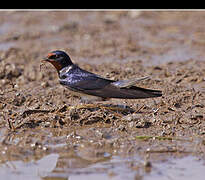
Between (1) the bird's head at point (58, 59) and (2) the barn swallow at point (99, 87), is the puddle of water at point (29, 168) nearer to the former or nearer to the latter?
(2) the barn swallow at point (99, 87)

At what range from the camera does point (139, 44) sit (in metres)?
9.91

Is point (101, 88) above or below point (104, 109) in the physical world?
above

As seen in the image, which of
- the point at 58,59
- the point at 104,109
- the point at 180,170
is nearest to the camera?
the point at 180,170

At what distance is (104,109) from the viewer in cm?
610

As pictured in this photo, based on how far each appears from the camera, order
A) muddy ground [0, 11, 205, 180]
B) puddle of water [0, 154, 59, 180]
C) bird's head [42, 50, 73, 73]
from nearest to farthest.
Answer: puddle of water [0, 154, 59, 180] < muddy ground [0, 11, 205, 180] < bird's head [42, 50, 73, 73]

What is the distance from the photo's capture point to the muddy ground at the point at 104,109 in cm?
507

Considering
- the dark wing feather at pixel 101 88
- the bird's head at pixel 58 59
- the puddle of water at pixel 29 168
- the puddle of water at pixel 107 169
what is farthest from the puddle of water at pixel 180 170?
the bird's head at pixel 58 59

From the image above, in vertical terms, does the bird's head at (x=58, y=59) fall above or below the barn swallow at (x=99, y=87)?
above

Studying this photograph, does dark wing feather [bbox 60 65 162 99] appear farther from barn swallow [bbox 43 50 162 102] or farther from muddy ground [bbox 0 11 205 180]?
muddy ground [bbox 0 11 205 180]

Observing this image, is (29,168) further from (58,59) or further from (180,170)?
(58,59)

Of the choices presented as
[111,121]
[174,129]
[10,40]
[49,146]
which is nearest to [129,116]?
[111,121]

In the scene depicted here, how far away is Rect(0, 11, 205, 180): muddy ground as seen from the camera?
5066 mm

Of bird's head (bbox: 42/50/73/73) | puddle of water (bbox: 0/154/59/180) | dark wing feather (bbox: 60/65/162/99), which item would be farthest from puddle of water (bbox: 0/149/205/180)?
bird's head (bbox: 42/50/73/73)

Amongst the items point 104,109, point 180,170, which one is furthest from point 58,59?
point 180,170
